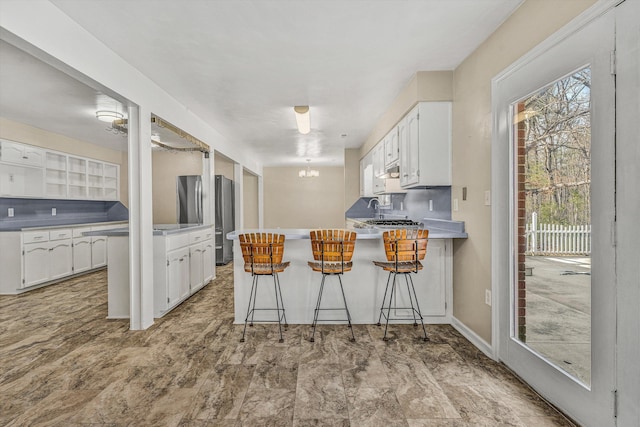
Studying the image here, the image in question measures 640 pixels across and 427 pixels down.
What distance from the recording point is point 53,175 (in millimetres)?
5684

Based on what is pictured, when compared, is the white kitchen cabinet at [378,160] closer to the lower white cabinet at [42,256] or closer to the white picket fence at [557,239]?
the white picket fence at [557,239]

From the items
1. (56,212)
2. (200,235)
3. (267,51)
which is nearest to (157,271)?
(200,235)

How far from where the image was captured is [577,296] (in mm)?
1796

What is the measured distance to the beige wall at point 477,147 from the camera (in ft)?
7.40

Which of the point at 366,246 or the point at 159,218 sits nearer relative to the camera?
the point at 366,246

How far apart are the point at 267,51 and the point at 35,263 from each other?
481cm

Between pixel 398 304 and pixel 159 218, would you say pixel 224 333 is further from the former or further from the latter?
pixel 159 218

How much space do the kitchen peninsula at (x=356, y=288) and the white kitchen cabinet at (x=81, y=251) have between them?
400 cm

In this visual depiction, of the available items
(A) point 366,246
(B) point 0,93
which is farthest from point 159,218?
(A) point 366,246

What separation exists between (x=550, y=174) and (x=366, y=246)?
173 centimetres

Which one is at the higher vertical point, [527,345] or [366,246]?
[366,246]

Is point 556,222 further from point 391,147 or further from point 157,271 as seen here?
point 157,271

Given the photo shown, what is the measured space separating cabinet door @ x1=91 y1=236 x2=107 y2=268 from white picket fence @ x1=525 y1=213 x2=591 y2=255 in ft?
22.2

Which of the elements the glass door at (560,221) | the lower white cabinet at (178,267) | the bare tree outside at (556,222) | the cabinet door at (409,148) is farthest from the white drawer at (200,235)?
the bare tree outside at (556,222)
